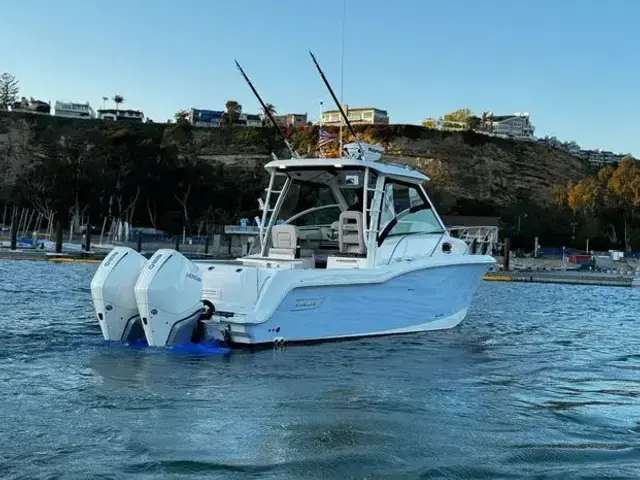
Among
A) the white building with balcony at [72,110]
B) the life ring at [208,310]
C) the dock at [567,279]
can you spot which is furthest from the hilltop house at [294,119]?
the life ring at [208,310]

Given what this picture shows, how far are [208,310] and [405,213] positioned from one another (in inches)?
170

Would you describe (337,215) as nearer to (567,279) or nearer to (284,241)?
(284,241)

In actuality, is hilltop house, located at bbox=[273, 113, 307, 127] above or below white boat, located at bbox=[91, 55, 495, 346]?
above

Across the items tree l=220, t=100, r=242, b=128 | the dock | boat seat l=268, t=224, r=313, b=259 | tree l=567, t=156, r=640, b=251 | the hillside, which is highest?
tree l=220, t=100, r=242, b=128

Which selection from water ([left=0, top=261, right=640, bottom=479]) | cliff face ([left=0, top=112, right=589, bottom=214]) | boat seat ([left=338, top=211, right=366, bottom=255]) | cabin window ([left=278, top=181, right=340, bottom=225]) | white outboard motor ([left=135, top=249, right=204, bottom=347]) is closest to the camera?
water ([left=0, top=261, right=640, bottom=479])

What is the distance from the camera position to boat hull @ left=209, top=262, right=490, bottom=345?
31.5ft

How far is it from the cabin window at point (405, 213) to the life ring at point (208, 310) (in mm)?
3242

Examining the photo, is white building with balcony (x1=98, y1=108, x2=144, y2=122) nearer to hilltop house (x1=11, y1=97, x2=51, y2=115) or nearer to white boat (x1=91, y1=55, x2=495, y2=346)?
hilltop house (x1=11, y1=97, x2=51, y2=115)

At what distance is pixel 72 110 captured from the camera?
126 m

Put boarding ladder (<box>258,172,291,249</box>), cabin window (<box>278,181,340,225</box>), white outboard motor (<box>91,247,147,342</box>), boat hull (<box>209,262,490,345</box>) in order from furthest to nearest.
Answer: cabin window (<box>278,181,340,225</box>), boarding ladder (<box>258,172,291,249</box>), boat hull (<box>209,262,490,345</box>), white outboard motor (<box>91,247,147,342</box>)

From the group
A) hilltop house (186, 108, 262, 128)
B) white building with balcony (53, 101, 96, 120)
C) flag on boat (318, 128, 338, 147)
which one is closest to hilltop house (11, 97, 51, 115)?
white building with balcony (53, 101, 96, 120)

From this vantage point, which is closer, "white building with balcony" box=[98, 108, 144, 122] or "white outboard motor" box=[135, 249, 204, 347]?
"white outboard motor" box=[135, 249, 204, 347]

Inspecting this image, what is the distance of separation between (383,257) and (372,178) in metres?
1.34

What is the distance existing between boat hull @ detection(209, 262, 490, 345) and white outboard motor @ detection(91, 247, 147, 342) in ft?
3.42
